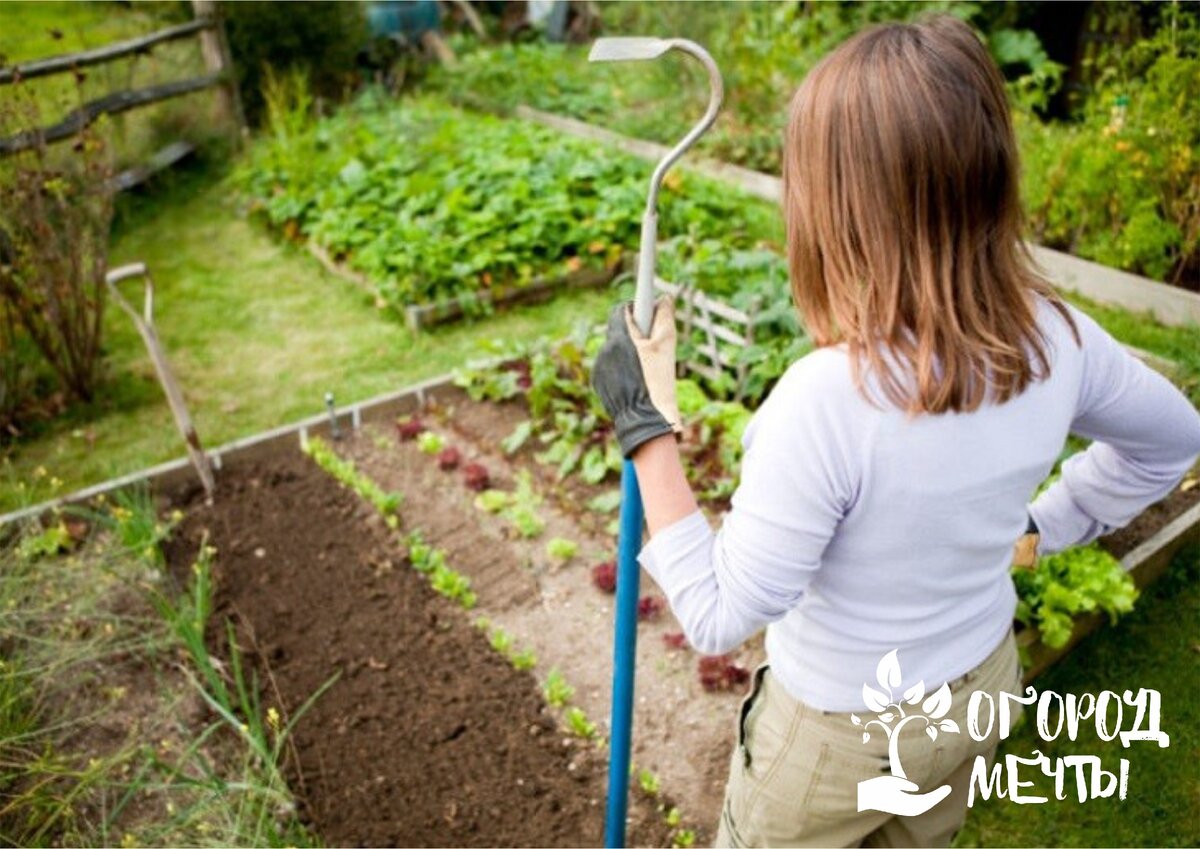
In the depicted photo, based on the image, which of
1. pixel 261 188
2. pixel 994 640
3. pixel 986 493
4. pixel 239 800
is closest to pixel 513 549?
pixel 239 800

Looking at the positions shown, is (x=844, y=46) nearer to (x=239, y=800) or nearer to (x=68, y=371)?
(x=239, y=800)

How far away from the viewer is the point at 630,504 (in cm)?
167

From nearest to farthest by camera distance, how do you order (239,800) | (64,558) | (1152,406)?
(1152,406), (239,800), (64,558)

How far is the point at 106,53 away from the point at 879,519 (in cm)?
734

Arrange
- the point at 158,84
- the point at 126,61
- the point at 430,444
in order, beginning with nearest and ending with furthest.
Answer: the point at 430,444 < the point at 126,61 < the point at 158,84

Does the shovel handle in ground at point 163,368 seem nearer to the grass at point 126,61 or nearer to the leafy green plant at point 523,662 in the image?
the leafy green plant at point 523,662

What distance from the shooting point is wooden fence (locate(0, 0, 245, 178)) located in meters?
6.10

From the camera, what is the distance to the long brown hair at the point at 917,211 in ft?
3.72

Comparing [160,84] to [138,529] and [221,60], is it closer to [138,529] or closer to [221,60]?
[221,60]

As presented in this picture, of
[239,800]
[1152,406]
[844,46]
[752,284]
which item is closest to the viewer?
[844,46]

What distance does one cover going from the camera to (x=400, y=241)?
222 inches

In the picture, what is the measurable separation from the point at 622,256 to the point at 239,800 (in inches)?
155

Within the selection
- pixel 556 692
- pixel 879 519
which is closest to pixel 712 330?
pixel 556 692

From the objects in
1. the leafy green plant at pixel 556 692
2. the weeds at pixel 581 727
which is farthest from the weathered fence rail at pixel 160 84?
the weeds at pixel 581 727
